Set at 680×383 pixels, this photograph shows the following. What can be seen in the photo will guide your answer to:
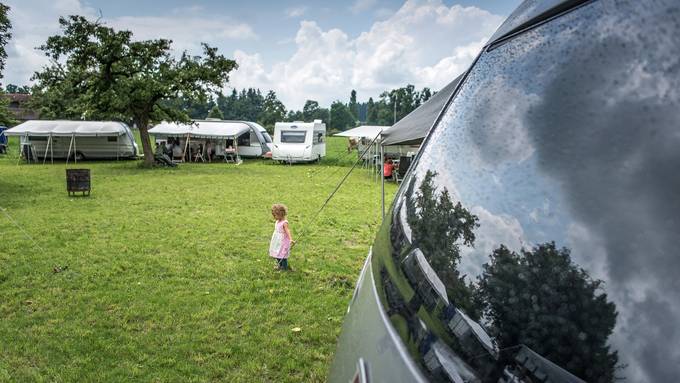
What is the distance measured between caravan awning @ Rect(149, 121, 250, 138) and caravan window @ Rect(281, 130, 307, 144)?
263cm

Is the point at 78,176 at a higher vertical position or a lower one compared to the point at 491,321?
lower

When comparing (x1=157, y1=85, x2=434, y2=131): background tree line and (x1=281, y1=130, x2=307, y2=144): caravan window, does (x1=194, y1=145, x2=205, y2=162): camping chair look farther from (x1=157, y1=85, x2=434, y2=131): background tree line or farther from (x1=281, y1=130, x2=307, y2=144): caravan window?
(x1=157, y1=85, x2=434, y2=131): background tree line

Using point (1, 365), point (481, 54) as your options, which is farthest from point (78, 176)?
point (481, 54)

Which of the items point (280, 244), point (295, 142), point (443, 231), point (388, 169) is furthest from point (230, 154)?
point (443, 231)

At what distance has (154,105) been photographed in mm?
23438

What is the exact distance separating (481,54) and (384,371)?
0.93 metres

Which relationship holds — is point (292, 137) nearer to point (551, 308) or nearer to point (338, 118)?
point (551, 308)

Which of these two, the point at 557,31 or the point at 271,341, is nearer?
the point at 557,31

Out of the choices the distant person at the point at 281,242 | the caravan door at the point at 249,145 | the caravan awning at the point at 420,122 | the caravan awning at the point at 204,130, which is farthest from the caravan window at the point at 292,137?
the distant person at the point at 281,242

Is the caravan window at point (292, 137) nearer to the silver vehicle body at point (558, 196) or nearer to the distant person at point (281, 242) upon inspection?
the distant person at point (281, 242)

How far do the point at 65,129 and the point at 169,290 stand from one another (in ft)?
75.3

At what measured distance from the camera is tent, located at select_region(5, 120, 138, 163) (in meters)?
25.0

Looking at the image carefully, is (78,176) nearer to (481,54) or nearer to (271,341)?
(271,341)

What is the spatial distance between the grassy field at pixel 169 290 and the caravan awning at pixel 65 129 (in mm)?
13819
